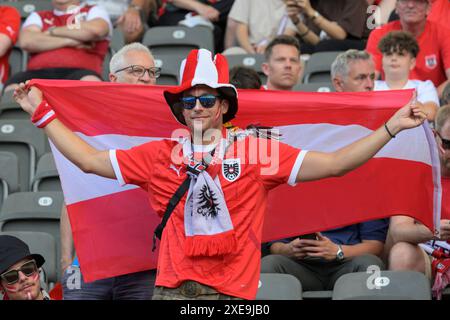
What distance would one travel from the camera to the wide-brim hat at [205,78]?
226 inches

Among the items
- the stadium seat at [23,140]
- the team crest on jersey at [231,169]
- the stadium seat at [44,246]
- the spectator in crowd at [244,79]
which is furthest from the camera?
the stadium seat at [23,140]

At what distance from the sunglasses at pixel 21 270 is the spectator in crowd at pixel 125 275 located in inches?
13.3

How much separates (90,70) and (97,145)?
301cm

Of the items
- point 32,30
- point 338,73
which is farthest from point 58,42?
point 338,73

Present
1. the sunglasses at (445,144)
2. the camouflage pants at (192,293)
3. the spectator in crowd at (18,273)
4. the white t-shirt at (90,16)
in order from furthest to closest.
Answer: the white t-shirt at (90,16), the sunglasses at (445,144), the spectator in crowd at (18,273), the camouflage pants at (192,293)

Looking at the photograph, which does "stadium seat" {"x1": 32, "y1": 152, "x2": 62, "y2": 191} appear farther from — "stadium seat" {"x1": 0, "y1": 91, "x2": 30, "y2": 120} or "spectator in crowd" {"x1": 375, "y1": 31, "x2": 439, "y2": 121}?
"spectator in crowd" {"x1": 375, "y1": 31, "x2": 439, "y2": 121}

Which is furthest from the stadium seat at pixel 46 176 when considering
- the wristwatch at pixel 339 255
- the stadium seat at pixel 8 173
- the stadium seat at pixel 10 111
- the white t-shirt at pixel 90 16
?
the wristwatch at pixel 339 255

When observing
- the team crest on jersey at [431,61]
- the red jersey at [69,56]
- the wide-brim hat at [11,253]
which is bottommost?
the wide-brim hat at [11,253]

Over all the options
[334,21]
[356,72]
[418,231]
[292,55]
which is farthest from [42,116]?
[334,21]

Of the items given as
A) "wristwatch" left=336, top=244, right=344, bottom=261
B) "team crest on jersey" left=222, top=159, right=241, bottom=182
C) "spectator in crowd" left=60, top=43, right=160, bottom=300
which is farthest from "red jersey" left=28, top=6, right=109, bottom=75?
"team crest on jersey" left=222, top=159, right=241, bottom=182

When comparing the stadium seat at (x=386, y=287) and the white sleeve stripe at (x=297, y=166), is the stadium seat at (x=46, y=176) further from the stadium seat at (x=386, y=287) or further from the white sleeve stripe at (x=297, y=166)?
the white sleeve stripe at (x=297, y=166)

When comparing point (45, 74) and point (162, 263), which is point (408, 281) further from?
point (45, 74)

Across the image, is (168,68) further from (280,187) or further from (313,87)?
(280,187)

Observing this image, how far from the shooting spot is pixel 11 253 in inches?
255
